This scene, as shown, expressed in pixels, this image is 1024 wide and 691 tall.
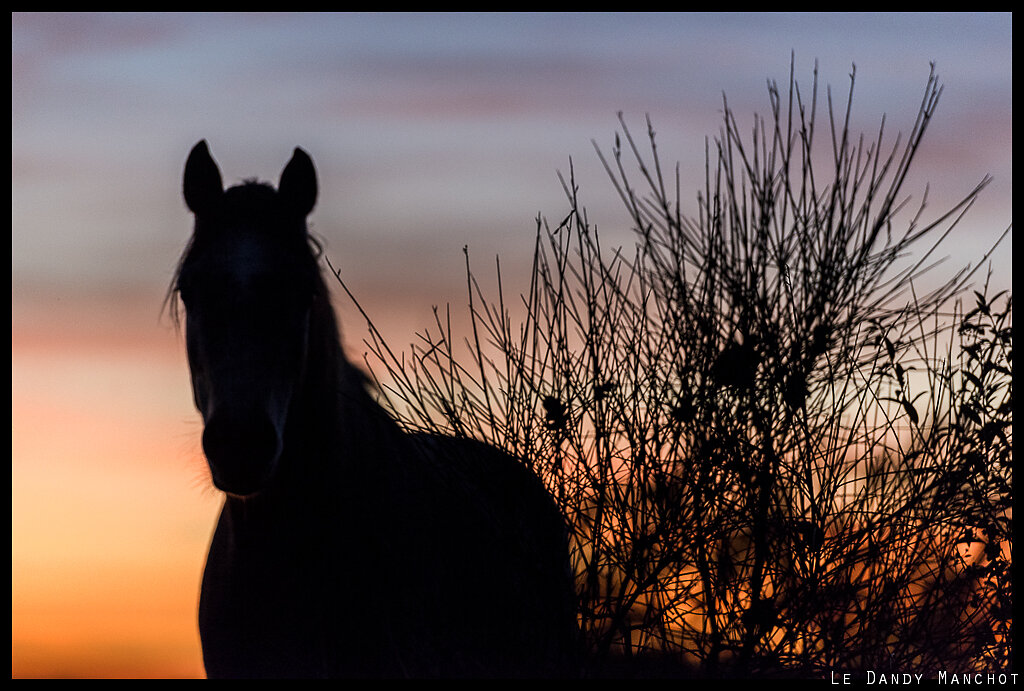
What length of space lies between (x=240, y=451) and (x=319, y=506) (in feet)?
2.53

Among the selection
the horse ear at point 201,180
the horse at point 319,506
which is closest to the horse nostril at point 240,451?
the horse at point 319,506

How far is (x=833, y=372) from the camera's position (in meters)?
4.58

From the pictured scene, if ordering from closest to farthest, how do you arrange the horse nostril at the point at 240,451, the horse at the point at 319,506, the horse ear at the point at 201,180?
the horse nostril at the point at 240,451 → the horse at the point at 319,506 → the horse ear at the point at 201,180

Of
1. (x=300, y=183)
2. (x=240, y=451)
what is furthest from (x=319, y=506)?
(x=300, y=183)

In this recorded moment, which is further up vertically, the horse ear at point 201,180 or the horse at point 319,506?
the horse ear at point 201,180

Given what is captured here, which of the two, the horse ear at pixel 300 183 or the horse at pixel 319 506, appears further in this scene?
the horse ear at pixel 300 183

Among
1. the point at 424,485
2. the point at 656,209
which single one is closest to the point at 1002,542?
the point at 656,209

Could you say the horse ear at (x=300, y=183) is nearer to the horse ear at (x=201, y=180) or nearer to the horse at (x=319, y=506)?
the horse at (x=319, y=506)

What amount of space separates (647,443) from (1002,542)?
213 cm

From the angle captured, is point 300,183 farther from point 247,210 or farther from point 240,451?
point 240,451

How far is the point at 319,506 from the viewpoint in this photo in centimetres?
419

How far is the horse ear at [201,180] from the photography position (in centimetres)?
446

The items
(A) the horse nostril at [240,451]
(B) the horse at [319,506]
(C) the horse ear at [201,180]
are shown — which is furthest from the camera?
(C) the horse ear at [201,180]
